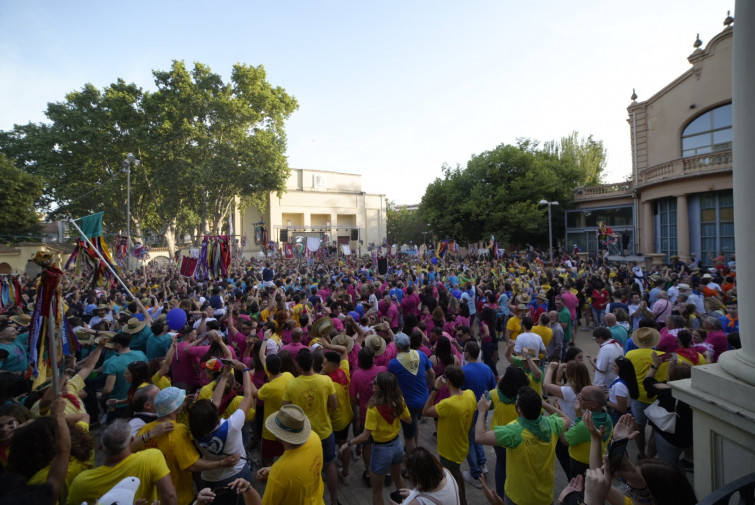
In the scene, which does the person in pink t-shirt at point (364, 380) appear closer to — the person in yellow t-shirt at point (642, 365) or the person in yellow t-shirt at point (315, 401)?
the person in yellow t-shirt at point (315, 401)

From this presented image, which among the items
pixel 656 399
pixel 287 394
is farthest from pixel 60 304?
pixel 656 399

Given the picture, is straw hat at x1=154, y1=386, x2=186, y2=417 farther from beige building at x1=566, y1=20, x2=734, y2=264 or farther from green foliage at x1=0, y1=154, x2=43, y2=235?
green foliage at x1=0, y1=154, x2=43, y2=235

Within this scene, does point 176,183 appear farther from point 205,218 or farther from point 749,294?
point 749,294

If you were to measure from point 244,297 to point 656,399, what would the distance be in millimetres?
8789

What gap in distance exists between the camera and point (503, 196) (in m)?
30.6

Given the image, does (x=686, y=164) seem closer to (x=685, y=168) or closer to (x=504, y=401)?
(x=685, y=168)

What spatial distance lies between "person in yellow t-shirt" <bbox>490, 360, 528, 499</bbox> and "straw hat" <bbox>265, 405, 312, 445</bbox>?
176 centimetres

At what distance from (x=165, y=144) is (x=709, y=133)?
35.1m

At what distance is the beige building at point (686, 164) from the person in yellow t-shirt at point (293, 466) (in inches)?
941

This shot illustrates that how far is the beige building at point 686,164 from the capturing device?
66.1ft

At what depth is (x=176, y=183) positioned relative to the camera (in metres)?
29.5

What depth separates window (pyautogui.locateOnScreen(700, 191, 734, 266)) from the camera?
65.2ft

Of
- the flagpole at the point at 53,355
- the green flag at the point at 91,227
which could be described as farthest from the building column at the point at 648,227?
the flagpole at the point at 53,355

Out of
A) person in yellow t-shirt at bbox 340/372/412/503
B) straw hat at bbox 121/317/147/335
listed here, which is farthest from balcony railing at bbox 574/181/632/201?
straw hat at bbox 121/317/147/335
